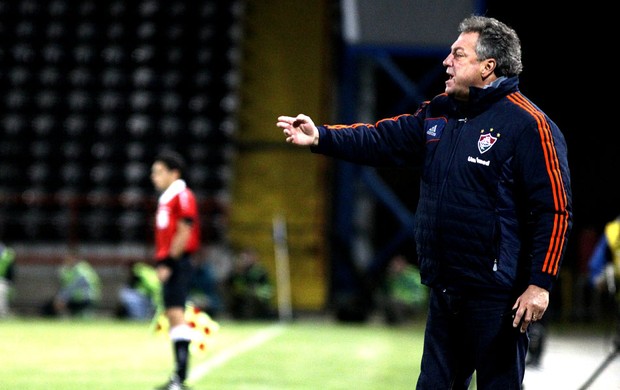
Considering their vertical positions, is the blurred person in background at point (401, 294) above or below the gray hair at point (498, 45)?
below

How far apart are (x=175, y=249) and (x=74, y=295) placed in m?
11.0

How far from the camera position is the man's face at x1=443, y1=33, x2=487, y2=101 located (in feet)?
15.6

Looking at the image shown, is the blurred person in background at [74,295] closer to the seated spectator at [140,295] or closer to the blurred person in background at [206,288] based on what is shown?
the seated spectator at [140,295]

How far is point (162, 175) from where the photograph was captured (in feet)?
31.3

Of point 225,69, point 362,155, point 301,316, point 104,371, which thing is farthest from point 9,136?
point 362,155

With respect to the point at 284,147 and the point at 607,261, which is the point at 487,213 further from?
the point at 284,147

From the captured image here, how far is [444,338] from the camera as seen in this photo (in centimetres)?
488

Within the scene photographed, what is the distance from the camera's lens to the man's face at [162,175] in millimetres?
9508

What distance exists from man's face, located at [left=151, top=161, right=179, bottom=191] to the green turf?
1.72 metres

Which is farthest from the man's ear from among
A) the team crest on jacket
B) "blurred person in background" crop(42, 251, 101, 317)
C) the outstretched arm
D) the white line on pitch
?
"blurred person in background" crop(42, 251, 101, 317)

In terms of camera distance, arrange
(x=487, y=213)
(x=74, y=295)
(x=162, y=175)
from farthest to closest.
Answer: (x=74, y=295) → (x=162, y=175) → (x=487, y=213)

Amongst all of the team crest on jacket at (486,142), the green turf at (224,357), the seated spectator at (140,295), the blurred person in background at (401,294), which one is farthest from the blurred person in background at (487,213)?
the seated spectator at (140,295)

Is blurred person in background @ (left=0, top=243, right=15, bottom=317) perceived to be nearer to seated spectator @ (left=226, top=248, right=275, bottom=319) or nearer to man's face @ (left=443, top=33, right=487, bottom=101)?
seated spectator @ (left=226, top=248, right=275, bottom=319)

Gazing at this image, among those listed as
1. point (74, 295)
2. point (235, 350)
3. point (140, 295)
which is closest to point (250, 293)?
point (140, 295)
